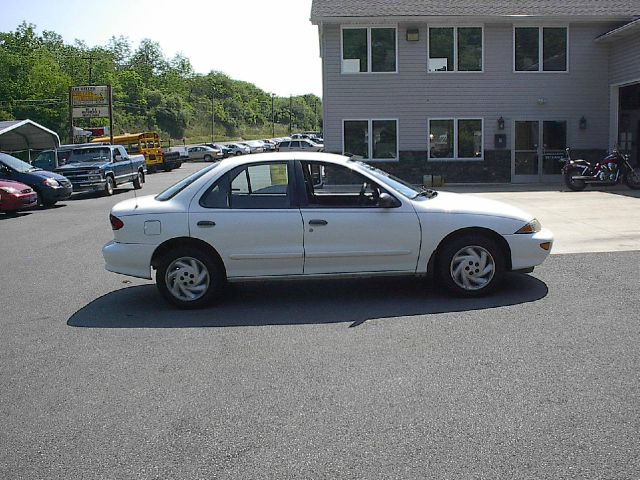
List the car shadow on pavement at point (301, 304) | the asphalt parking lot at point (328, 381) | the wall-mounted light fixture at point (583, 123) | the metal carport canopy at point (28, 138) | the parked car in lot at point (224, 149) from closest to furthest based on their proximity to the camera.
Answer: the asphalt parking lot at point (328, 381)
the car shadow on pavement at point (301, 304)
the wall-mounted light fixture at point (583, 123)
the metal carport canopy at point (28, 138)
the parked car in lot at point (224, 149)

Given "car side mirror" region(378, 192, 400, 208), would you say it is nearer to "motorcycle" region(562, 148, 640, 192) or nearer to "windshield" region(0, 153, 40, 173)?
"motorcycle" region(562, 148, 640, 192)

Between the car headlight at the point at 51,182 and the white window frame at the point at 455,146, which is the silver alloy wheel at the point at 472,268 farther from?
the white window frame at the point at 455,146

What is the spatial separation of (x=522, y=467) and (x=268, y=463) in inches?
54.0


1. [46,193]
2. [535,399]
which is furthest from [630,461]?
[46,193]

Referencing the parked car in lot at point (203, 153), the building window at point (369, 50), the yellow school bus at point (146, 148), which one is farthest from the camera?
the parked car in lot at point (203, 153)

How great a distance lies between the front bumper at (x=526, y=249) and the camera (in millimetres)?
7465

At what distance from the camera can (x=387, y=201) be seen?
7332 millimetres

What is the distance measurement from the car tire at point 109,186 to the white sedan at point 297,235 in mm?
18630

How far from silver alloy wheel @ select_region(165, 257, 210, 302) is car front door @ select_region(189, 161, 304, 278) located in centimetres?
27

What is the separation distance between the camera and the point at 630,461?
3.73 m

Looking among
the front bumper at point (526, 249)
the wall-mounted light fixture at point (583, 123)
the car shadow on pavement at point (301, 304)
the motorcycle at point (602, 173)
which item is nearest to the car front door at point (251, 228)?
the car shadow on pavement at point (301, 304)

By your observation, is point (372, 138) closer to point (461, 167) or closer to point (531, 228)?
point (461, 167)

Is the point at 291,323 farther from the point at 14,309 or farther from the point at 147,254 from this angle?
the point at 14,309

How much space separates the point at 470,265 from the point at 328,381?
9.46 ft
